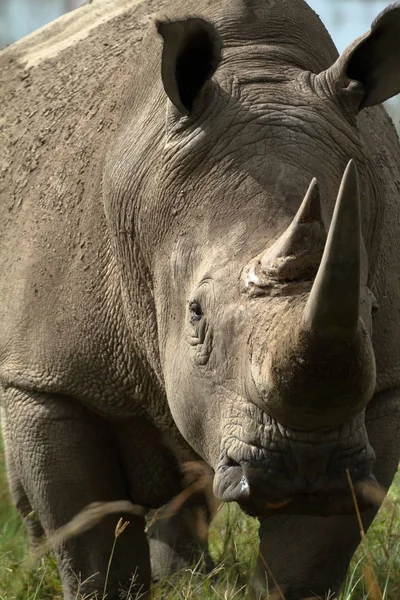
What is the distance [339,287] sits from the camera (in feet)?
14.2

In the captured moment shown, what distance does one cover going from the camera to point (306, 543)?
5.88 metres

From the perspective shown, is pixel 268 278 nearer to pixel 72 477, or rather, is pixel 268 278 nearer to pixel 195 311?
pixel 195 311

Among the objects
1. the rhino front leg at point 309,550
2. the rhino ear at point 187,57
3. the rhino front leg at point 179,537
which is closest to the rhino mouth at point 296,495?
the rhino front leg at point 309,550

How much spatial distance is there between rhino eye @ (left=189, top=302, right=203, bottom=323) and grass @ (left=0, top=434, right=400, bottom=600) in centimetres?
90

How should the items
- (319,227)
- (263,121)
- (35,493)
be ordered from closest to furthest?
(319,227) < (263,121) < (35,493)

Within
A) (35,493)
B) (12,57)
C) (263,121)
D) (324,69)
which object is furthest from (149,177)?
(12,57)

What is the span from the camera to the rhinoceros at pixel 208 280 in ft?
15.1

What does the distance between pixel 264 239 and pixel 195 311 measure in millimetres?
398

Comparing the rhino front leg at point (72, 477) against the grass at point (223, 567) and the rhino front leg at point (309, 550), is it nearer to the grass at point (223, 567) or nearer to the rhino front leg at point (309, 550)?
the grass at point (223, 567)

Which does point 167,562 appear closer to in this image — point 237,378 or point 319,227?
point 237,378

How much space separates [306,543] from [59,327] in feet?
4.28

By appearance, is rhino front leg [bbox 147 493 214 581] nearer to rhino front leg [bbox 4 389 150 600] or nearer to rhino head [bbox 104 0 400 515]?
rhino front leg [bbox 4 389 150 600]

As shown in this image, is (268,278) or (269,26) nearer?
(268,278)

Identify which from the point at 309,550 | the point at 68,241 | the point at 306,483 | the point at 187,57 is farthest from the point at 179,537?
the point at 306,483
